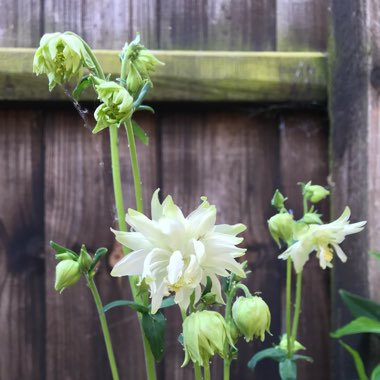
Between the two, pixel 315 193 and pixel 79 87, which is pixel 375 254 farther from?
pixel 79 87

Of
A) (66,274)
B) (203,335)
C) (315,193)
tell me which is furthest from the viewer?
(315,193)

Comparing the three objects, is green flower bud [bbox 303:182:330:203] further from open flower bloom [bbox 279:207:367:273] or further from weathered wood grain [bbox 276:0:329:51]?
weathered wood grain [bbox 276:0:329:51]

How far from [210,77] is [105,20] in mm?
244

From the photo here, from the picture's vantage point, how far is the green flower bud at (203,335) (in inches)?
21.4

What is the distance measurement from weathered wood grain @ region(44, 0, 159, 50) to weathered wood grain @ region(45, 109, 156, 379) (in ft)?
0.55

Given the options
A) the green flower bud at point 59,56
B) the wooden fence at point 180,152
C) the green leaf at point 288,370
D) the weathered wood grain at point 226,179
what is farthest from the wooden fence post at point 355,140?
the green flower bud at point 59,56

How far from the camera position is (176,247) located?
1.84 feet

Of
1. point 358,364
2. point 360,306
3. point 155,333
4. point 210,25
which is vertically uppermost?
point 210,25

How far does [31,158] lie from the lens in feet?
3.76

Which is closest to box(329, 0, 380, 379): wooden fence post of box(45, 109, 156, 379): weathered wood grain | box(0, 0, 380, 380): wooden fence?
box(0, 0, 380, 380): wooden fence

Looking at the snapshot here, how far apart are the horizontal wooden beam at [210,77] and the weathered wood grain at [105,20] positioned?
5cm

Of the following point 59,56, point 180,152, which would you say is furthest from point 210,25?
point 59,56

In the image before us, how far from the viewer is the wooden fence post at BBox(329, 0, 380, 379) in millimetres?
1093

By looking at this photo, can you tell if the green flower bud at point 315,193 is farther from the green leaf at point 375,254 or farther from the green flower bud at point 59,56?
the green flower bud at point 59,56
